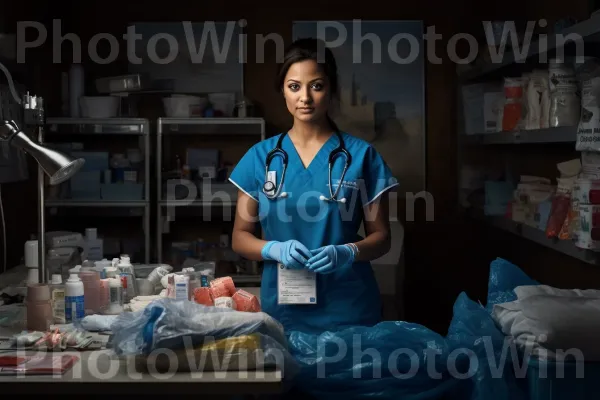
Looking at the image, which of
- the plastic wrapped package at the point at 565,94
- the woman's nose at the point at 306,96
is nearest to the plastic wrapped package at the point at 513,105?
the plastic wrapped package at the point at 565,94

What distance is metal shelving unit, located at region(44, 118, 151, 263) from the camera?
515cm

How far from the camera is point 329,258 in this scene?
8.91 ft

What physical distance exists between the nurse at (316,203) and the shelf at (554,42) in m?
0.90

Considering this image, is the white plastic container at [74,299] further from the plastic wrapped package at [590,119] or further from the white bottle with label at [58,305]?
the plastic wrapped package at [590,119]

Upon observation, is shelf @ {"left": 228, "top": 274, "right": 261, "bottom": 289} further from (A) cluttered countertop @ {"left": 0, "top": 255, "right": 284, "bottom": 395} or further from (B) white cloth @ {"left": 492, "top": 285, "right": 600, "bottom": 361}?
(B) white cloth @ {"left": 492, "top": 285, "right": 600, "bottom": 361}

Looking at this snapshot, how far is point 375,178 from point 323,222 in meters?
0.25

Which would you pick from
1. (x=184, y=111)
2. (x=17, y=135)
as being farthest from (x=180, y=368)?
(x=184, y=111)

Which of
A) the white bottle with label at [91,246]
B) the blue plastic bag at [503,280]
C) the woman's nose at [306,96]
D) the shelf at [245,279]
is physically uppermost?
the woman's nose at [306,96]

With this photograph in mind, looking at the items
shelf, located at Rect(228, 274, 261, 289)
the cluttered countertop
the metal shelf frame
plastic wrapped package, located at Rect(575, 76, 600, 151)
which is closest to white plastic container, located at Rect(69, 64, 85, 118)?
the metal shelf frame

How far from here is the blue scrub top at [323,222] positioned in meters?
2.88

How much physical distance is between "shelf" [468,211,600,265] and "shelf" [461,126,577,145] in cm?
40

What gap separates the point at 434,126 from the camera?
5656mm

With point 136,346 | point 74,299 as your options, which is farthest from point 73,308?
point 136,346

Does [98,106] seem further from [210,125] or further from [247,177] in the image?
[247,177]
